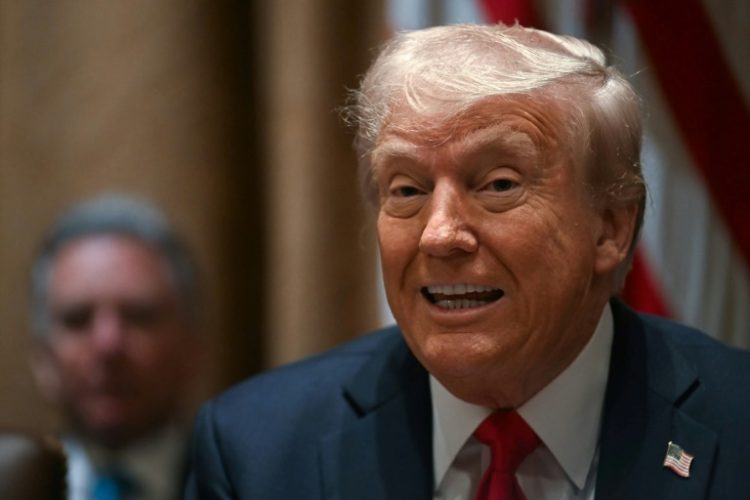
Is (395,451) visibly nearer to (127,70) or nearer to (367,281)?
(367,281)

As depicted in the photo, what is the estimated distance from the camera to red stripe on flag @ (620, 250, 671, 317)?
3076mm

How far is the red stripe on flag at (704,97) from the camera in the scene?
2994 mm

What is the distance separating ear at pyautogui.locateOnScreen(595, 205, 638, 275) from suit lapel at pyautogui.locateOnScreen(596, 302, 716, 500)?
0.62 feet

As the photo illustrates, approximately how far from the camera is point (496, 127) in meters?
1.90

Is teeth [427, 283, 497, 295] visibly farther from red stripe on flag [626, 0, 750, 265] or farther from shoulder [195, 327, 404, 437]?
red stripe on flag [626, 0, 750, 265]

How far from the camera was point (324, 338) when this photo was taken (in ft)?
11.8

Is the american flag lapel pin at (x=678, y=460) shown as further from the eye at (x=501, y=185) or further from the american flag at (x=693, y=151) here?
the american flag at (x=693, y=151)

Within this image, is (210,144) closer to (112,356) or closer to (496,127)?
(112,356)

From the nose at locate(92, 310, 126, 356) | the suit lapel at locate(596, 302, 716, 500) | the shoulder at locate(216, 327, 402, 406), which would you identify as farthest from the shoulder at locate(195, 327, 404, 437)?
the nose at locate(92, 310, 126, 356)

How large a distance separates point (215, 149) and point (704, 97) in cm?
147

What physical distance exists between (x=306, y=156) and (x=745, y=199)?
49.1 inches

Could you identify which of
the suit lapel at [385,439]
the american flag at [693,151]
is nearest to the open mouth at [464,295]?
the suit lapel at [385,439]

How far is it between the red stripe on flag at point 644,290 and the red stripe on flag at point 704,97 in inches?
9.0

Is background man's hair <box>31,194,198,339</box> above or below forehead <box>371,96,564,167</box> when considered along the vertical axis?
below
